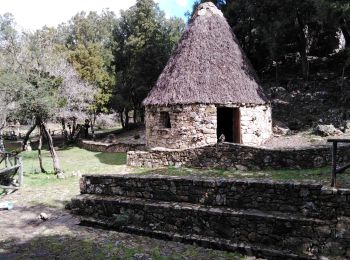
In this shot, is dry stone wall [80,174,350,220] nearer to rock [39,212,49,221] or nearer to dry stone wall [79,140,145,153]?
rock [39,212,49,221]

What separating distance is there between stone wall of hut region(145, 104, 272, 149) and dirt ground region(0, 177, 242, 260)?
306 inches

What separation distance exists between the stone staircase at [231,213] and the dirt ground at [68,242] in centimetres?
31

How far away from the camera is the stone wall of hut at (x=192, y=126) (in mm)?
16781

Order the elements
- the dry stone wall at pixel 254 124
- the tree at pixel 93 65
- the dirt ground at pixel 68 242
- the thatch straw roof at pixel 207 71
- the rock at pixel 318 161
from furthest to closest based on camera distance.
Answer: the tree at pixel 93 65 < the dry stone wall at pixel 254 124 < the thatch straw roof at pixel 207 71 < the rock at pixel 318 161 < the dirt ground at pixel 68 242

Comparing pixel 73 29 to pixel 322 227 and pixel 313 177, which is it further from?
pixel 322 227

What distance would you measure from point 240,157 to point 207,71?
5.58m

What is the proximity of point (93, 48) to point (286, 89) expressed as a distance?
16.1 meters

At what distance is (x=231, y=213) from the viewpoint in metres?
7.01

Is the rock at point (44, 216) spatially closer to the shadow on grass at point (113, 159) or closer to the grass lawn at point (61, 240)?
the grass lawn at point (61, 240)

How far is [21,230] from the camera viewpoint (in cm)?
860

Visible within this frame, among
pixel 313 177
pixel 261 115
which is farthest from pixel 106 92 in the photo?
pixel 313 177

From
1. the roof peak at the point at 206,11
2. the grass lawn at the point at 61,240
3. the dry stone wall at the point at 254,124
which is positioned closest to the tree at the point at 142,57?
the roof peak at the point at 206,11


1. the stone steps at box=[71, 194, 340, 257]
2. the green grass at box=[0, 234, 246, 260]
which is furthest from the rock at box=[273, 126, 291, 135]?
the green grass at box=[0, 234, 246, 260]

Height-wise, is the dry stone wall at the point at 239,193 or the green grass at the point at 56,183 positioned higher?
the dry stone wall at the point at 239,193
